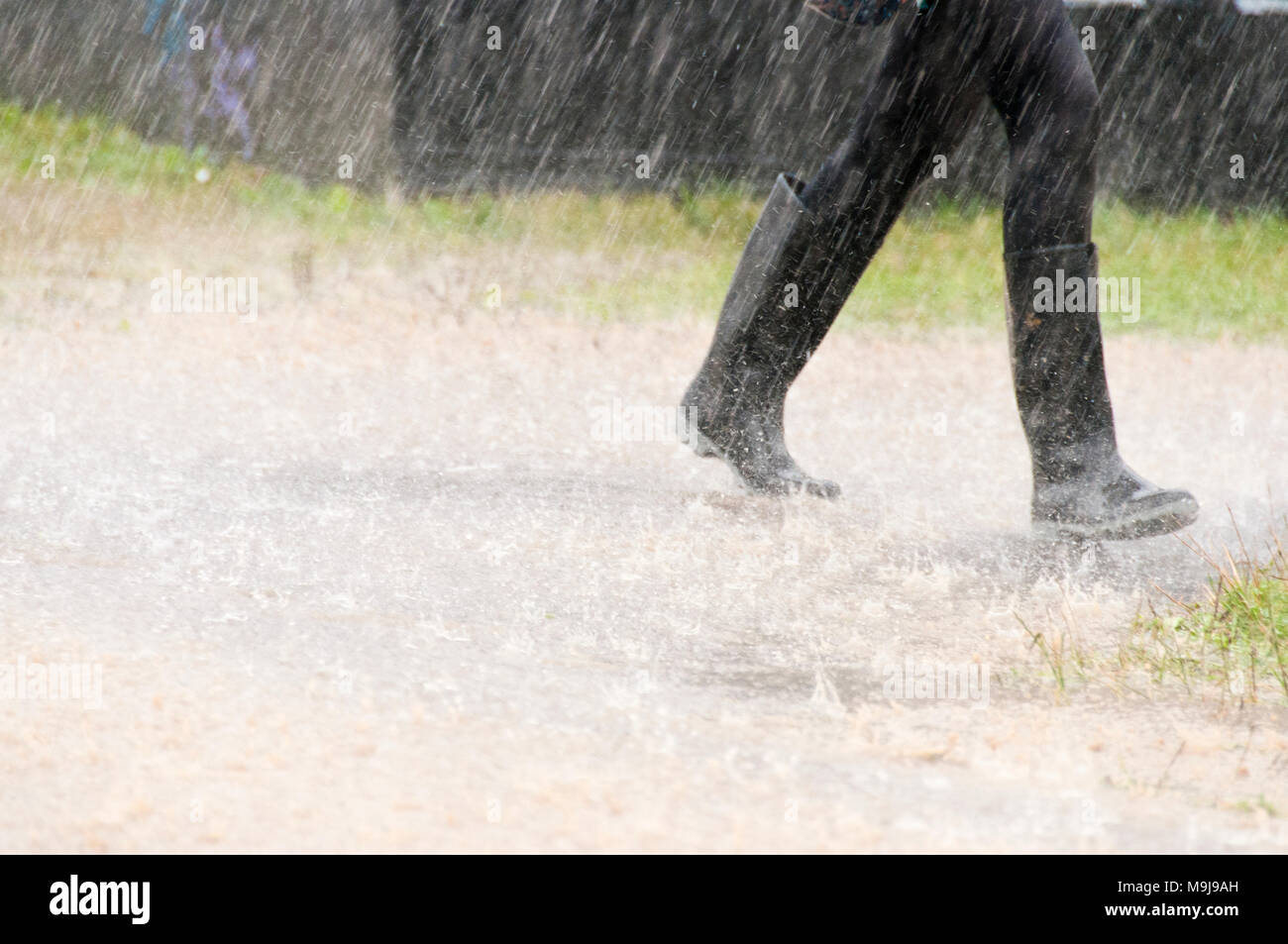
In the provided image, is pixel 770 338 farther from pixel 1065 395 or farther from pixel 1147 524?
pixel 1147 524

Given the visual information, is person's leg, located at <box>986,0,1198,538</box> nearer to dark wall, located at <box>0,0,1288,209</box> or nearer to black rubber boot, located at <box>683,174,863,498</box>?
black rubber boot, located at <box>683,174,863,498</box>

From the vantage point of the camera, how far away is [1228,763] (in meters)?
1.95

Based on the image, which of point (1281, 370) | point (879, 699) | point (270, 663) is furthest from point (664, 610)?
point (1281, 370)

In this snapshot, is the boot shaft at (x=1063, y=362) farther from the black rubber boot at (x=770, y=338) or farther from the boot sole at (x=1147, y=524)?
the black rubber boot at (x=770, y=338)

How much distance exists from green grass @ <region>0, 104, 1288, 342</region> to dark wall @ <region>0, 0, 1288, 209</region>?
25 centimetres

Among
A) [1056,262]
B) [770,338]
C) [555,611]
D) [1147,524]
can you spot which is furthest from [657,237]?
[555,611]

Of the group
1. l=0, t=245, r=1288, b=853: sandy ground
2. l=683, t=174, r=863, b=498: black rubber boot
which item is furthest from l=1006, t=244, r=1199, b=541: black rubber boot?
l=683, t=174, r=863, b=498: black rubber boot

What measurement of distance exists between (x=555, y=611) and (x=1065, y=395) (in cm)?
107

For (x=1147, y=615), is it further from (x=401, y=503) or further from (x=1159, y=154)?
(x=1159, y=154)

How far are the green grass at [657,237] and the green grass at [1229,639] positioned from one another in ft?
10.8

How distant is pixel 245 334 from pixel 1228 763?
3.77 metres

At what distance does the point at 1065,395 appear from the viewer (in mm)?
2926

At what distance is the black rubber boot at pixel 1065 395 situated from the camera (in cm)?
289

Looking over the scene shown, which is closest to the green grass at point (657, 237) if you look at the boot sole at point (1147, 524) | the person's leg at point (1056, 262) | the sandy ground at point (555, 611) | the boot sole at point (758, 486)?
the sandy ground at point (555, 611)
